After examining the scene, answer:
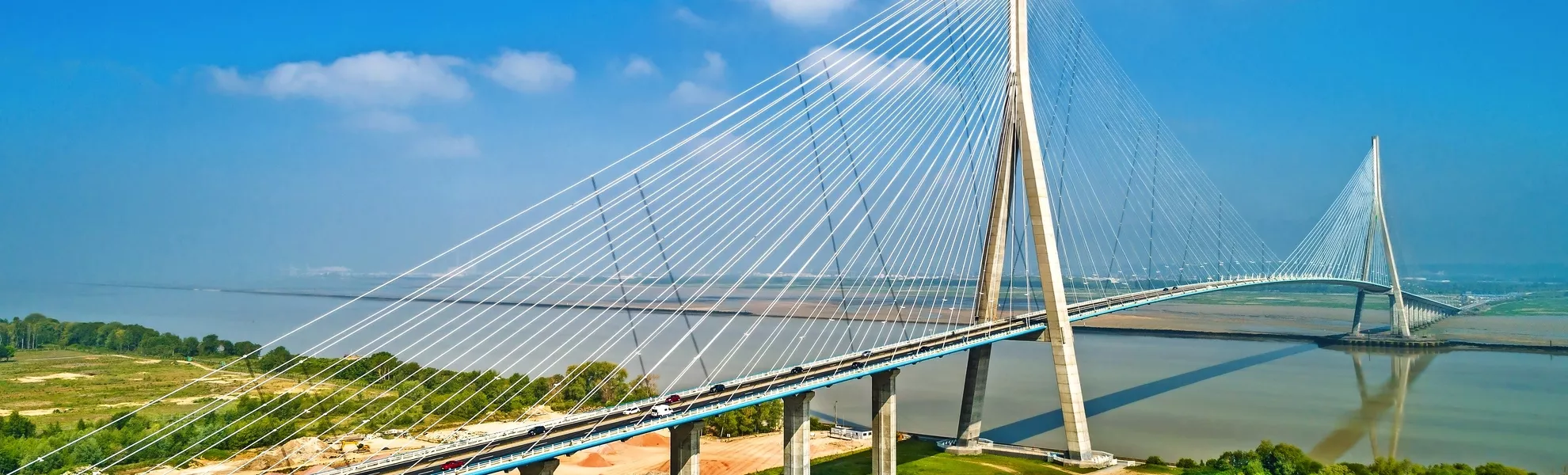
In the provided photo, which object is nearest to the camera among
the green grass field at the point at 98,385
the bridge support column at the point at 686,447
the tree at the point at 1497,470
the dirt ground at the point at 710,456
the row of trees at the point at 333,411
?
the bridge support column at the point at 686,447

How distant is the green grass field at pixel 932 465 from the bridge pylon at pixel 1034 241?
92 centimetres

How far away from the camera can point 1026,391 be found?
123 ft

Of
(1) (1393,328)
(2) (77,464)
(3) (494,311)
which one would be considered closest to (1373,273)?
(1) (1393,328)

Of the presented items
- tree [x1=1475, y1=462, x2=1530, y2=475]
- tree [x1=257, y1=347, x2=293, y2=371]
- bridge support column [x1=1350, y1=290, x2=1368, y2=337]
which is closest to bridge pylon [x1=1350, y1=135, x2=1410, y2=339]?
bridge support column [x1=1350, y1=290, x2=1368, y2=337]

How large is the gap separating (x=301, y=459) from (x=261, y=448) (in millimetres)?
4326

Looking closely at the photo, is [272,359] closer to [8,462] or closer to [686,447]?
[8,462]

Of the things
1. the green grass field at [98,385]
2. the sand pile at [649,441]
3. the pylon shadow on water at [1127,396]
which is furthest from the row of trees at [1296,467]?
the green grass field at [98,385]

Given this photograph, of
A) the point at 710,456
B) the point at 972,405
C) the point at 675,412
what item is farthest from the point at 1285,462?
the point at 710,456

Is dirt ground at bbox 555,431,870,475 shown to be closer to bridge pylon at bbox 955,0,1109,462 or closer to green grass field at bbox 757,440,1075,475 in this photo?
green grass field at bbox 757,440,1075,475

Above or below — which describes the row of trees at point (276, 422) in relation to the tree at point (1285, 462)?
above

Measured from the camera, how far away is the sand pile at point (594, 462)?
25.7 metres

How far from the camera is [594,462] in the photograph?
84.9 feet

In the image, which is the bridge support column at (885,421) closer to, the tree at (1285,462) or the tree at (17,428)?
the tree at (1285,462)

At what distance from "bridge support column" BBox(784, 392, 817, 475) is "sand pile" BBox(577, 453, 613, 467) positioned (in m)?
7.08
